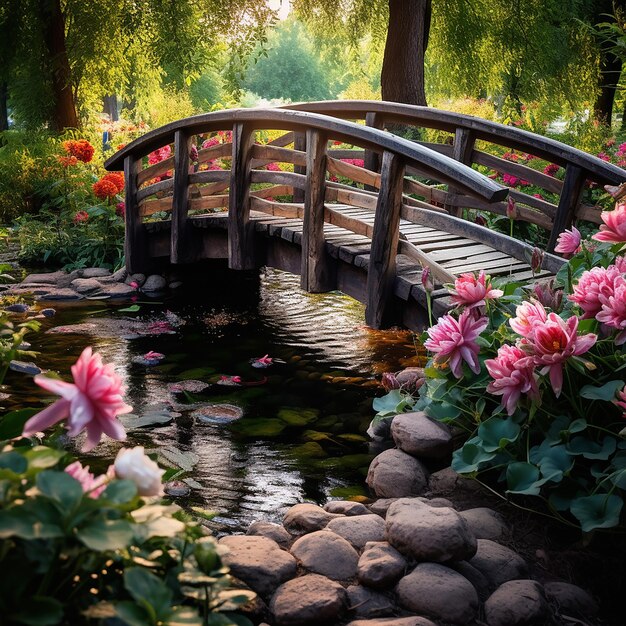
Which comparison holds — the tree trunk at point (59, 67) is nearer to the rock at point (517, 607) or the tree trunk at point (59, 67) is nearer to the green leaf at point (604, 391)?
the green leaf at point (604, 391)

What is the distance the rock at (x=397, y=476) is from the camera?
368 cm

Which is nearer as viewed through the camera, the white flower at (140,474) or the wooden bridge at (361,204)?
the white flower at (140,474)

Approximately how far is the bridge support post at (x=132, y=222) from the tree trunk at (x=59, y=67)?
5.68 meters

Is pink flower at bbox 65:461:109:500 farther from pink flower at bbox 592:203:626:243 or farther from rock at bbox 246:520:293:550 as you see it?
pink flower at bbox 592:203:626:243

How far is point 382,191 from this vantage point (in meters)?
5.21

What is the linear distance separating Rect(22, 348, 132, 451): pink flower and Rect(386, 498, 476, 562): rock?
1.47 meters

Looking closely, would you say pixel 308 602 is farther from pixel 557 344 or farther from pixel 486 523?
pixel 557 344

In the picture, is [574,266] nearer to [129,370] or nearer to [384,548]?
[384,548]

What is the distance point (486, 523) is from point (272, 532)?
2.70ft

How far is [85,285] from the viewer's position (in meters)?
8.09

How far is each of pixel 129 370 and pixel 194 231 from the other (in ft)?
7.23

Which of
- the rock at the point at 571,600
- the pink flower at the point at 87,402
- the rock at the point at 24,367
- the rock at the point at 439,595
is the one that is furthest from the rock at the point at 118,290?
the pink flower at the point at 87,402

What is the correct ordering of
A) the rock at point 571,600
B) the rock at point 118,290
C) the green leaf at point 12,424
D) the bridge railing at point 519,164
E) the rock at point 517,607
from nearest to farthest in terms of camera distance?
the green leaf at point 12,424 → the rock at point 517,607 → the rock at point 571,600 → the bridge railing at point 519,164 → the rock at point 118,290

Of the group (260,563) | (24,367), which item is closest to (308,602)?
(260,563)
